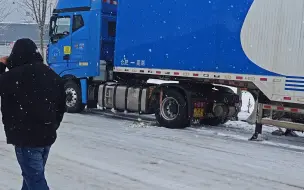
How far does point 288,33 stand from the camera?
8.62 metres

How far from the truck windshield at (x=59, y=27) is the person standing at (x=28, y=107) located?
32.0 ft

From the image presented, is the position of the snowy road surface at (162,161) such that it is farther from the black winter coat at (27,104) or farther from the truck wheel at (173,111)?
the black winter coat at (27,104)

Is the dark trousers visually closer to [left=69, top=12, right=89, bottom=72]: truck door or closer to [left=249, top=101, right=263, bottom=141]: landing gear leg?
[left=249, top=101, right=263, bottom=141]: landing gear leg

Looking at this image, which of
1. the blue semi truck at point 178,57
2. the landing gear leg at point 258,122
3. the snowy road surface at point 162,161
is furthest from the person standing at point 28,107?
the landing gear leg at point 258,122

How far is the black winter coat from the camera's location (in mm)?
3910

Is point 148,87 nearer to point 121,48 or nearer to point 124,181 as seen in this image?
point 121,48

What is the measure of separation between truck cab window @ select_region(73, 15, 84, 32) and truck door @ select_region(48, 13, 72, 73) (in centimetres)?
21

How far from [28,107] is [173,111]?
739 cm

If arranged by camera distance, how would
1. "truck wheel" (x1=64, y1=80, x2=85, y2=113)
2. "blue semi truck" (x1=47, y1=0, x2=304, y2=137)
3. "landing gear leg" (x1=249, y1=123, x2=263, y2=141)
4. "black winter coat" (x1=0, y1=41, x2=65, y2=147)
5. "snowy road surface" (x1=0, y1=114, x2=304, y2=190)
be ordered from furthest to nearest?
"truck wheel" (x1=64, y1=80, x2=85, y2=113) < "landing gear leg" (x1=249, y1=123, x2=263, y2=141) < "blue semi truck" (x1=47, y1=0, x2=304, y2=137) < "snowy road surface" (x1=0, y1=114, x2=304, y2=190) < "black winter coat" (x1=0, y1=41, x2=65, y2=147)

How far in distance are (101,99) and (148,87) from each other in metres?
1.80

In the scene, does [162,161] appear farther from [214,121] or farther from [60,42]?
[60,42]

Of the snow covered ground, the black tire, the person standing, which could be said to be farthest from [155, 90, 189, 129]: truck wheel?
the person standing

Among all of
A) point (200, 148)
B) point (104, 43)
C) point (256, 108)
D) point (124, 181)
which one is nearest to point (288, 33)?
point (256, 108)

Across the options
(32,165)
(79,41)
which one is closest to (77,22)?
(79,41)
